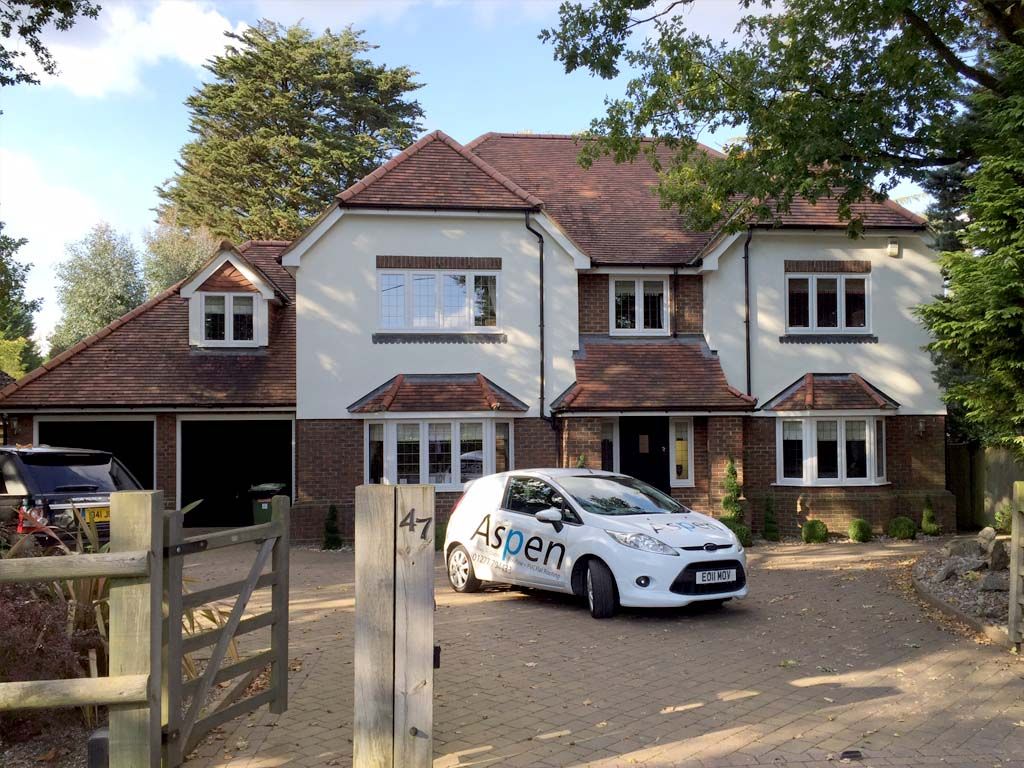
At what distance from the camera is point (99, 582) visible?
599 cm

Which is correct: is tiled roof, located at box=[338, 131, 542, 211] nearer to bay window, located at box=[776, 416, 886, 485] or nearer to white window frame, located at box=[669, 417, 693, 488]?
white window frame, located at box=[669, 417, 693, 488]

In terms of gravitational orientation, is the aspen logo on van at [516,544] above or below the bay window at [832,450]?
below

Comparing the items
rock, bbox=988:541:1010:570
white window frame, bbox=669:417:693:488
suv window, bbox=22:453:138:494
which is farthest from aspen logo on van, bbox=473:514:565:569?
white window frame, bbox=669:417:693:488

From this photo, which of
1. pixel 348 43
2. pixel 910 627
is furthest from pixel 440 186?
pixel 348 43

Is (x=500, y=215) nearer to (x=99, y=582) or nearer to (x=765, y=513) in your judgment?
(x=765, y=513)

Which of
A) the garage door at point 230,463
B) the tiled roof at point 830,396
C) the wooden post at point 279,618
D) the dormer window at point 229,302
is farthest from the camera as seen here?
the garage door at point 230,463

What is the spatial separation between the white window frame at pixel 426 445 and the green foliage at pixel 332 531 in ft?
3.07

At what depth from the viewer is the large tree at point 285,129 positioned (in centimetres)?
3850

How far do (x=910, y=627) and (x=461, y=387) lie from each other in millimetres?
10841

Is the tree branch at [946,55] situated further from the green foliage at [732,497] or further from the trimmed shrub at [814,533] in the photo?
the trimmed shrub at [814,533]

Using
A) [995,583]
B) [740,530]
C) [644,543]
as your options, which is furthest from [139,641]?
[740,530]

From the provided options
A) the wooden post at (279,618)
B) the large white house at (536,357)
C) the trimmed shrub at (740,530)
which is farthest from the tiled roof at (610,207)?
the wooden post at (279,618)

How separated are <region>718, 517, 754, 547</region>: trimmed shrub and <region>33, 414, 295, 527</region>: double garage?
9.52 meters

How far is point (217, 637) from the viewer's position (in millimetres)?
5496
